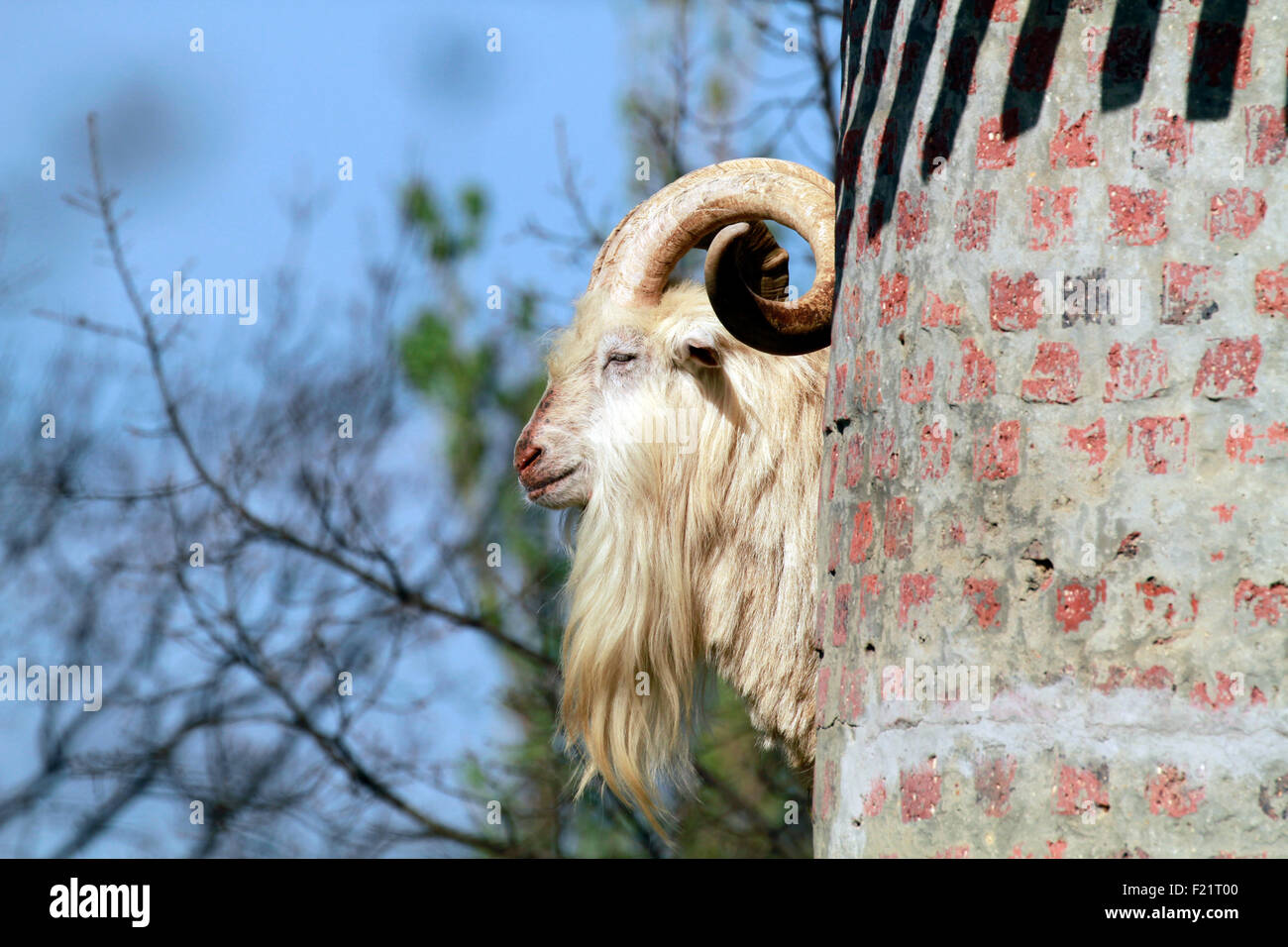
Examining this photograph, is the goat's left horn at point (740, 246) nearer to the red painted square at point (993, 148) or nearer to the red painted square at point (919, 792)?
the red painted square at point (993, 148)

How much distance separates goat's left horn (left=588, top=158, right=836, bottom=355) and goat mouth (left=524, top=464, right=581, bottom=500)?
2.03 ft

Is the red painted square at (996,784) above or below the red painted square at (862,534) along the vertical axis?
below

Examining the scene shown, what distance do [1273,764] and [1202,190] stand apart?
108 centimetres

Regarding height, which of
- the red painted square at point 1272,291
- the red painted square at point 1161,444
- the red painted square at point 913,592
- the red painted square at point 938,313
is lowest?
the red painted square at point 913,592

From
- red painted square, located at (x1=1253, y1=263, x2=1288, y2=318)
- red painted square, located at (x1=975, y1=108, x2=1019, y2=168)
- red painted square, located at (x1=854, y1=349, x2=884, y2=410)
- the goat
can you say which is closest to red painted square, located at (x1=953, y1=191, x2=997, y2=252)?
red painted square, located at (x1=975, y1=108, x2=1019, y2=168)

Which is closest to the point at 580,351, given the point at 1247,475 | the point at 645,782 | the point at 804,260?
the point at 645,782

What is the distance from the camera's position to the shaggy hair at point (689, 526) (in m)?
4.79

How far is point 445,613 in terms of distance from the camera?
9672 mm

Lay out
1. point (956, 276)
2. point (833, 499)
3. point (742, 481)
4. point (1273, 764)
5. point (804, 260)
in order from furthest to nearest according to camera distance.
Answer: point (804, 260) < point (742, 481) < point (833, 499) < point (956, 276) < point (1273, 764)

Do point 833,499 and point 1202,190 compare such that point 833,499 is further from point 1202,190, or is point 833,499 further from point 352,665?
point 352,665

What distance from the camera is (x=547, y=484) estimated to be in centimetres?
501

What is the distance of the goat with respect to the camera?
15.7 ft

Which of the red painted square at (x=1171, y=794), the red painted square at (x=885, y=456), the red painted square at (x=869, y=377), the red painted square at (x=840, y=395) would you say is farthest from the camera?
the red painted square at (x=840, y=395)

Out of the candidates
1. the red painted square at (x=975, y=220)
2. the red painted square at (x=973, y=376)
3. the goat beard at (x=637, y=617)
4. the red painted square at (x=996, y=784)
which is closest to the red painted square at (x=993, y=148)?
the red painted square at (x=975, y=220)
